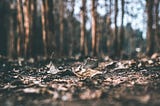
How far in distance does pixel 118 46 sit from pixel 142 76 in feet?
63.0

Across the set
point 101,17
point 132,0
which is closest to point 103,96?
point 132,0

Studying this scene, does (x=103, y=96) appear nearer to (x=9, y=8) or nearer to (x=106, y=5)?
(x=106, y=5)

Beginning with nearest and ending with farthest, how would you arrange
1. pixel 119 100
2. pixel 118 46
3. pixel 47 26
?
pixel 119 100 < pixel 47 26 < pixel 118 46

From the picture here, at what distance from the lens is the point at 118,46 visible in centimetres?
2839

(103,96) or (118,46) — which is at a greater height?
(103,96)

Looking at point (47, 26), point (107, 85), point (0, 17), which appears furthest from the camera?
point (0, 17)

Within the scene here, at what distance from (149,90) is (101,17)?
130 ft

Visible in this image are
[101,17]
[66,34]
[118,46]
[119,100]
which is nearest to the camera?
[119,100]

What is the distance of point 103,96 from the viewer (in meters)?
6.13

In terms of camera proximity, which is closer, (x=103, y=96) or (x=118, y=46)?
(x=103, y=96)

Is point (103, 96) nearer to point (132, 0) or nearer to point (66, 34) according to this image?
point (132, 0)

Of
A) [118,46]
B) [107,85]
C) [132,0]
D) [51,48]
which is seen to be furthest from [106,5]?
[107,85]

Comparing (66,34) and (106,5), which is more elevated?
(106,5)

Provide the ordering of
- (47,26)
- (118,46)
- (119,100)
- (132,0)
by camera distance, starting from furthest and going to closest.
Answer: (132,0), (118,46), (47,26), (119,100)
